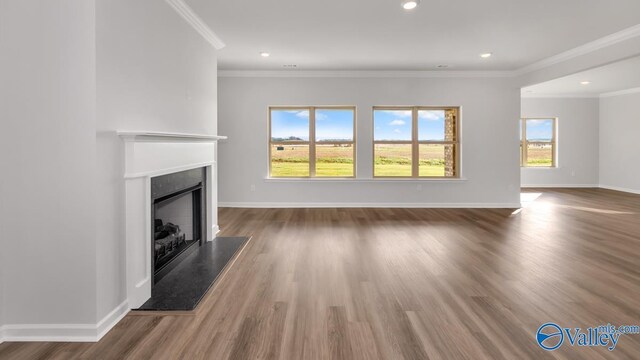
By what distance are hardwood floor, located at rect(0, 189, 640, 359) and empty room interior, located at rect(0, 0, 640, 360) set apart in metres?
0.02

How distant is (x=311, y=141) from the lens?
7.14 metres

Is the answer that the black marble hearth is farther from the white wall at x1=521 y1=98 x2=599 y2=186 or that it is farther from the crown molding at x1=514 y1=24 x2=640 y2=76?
the white wall at x1=521 y1=98 x2=599 y2=186

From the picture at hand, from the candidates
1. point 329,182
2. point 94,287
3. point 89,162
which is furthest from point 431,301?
point 329,182

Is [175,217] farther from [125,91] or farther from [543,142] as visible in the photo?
[543,142]

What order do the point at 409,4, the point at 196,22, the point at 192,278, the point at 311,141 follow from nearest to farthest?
the point at 192,278 < the point at 409,4 < the point at 196,22 < the point at 311,141

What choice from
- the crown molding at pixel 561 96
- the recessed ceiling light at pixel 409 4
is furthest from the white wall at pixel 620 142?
the recessed ceiling light at pixel 409 4

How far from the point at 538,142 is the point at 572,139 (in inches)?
33.6

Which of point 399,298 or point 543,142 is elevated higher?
point 543,142

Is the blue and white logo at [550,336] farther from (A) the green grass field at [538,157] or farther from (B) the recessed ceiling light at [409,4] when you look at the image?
(A) the green grass field at [538,157]

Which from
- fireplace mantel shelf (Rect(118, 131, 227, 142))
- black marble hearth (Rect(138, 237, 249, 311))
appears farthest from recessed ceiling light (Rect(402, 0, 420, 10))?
black marble hearth (Rect(138, 237, 249, 311))

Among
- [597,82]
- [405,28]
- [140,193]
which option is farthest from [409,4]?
[597,82]

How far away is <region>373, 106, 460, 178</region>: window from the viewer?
716 centimetres

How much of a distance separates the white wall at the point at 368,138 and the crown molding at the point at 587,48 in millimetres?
733

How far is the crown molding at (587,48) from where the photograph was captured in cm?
435
